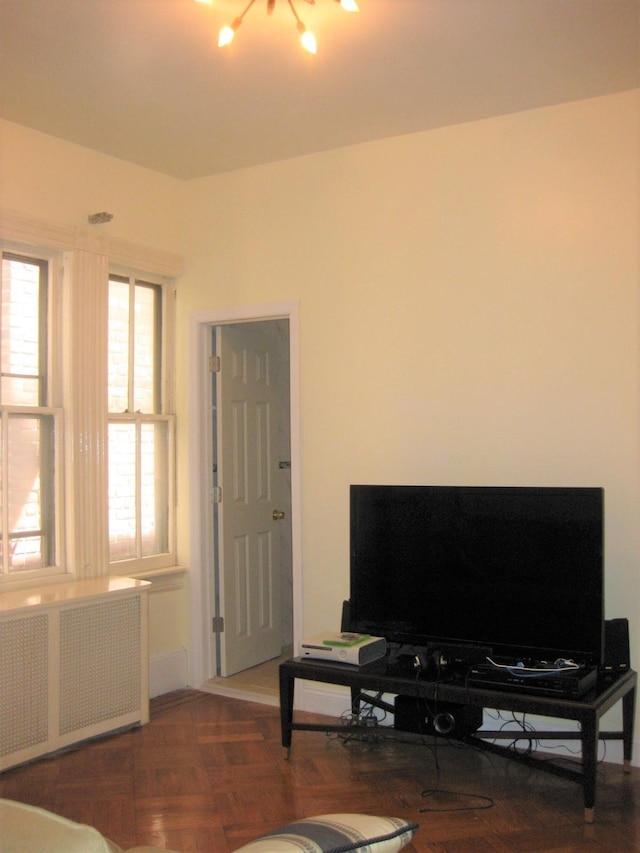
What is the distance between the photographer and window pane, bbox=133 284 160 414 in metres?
4.62

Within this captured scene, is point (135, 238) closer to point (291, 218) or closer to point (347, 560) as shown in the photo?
point (291, 218)

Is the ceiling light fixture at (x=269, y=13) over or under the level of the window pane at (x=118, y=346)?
over

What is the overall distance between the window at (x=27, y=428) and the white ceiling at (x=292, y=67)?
0.81m

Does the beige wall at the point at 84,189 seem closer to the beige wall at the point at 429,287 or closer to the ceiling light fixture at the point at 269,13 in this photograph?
the beige wall at the point at 429,287

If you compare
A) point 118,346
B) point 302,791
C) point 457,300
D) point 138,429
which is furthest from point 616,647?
point 118,346

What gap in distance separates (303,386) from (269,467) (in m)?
1.07

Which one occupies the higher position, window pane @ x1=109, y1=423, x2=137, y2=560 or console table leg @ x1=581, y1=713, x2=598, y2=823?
window pane @ x1=109, y1=423, x2=137, y2=560

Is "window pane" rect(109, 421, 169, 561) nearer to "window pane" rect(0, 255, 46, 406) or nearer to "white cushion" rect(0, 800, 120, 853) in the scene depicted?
"window pane" rect(0, 255, 46, 406)

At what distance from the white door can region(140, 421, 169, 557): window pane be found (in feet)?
1.07

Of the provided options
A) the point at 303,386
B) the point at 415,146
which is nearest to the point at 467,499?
the point at 303,386

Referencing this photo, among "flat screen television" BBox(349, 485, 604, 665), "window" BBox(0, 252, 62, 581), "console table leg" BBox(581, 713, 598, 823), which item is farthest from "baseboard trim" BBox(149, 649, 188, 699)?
"console table leg" BBox(581, 713, 598, 823)

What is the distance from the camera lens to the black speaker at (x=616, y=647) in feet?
11.0

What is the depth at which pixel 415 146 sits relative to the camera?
4.03m

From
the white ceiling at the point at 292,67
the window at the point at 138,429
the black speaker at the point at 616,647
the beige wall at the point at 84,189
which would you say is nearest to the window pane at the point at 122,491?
the window at the point at 138,429
